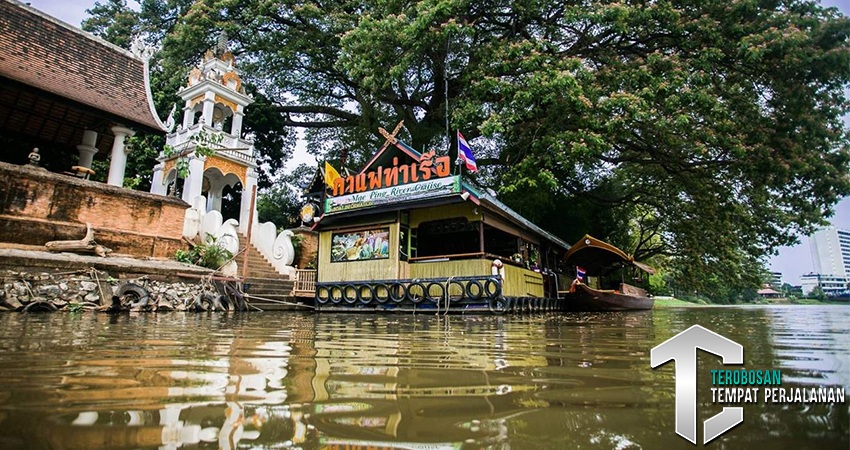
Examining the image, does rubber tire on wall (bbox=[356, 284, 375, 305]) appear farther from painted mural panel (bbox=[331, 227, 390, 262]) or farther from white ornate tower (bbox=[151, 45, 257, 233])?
white ornate tower (bbox=[151, 45, 257, 233])

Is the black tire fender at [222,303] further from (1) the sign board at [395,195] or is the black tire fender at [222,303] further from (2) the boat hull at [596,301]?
(2) the boat hull at [596,301]

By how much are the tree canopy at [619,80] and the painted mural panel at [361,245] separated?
394 cm

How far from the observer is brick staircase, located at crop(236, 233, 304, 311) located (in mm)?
14297

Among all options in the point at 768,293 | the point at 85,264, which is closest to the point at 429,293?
the point at 85,264

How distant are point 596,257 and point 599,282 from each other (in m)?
4.25

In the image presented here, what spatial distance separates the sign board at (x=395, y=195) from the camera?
37.6ft

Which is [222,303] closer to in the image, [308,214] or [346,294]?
[346,294]

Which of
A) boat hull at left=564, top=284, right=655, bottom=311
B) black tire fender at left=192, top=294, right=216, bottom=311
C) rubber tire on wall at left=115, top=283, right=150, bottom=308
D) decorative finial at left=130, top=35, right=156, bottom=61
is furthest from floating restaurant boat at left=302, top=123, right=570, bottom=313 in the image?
decorative finial at left=130, top=35, right=156, bottom=61

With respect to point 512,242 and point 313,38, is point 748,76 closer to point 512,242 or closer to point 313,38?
point 512,242

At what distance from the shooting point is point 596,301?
581 inches

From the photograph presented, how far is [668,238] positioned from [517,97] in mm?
18226

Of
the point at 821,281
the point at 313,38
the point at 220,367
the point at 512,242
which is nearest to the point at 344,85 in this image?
the point at 313,38

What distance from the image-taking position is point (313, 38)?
59.6 ft

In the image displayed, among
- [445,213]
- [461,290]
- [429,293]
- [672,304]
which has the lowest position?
[672,304]
